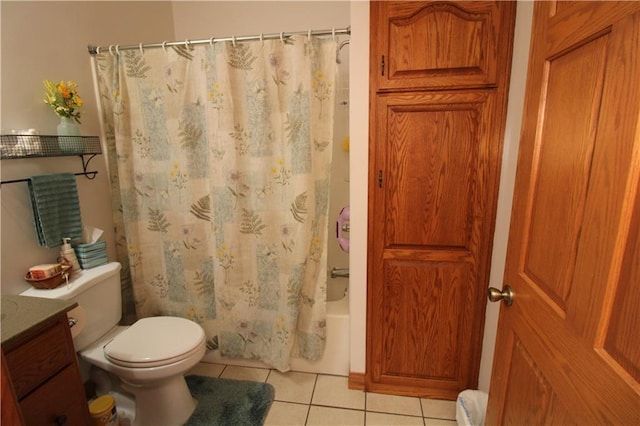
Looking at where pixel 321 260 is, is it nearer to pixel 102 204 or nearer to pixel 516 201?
pixel 516 201

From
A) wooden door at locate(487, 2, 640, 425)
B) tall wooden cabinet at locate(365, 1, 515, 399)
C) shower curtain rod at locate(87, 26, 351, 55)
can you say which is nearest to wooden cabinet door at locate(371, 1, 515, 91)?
tall wooden cabinet at locate(365, 1, 515, 399)

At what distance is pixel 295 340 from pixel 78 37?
200cm

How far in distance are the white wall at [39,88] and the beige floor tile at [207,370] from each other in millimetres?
1000

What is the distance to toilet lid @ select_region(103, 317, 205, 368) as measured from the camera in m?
1.36

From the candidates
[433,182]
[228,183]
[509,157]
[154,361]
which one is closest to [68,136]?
[228,183]

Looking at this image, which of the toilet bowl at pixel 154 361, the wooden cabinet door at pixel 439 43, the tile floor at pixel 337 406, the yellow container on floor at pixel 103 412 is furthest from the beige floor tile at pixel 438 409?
the wooden cabinet door at pixel 439 43

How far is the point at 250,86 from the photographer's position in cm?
155

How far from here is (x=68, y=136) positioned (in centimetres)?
144

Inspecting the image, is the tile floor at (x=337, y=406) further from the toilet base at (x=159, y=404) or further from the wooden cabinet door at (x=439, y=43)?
the wooden cabinet door at (x=439, y=43)

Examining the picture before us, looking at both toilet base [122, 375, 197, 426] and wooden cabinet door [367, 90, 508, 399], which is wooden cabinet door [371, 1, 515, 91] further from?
toilet base [122, 375, 197, 426]

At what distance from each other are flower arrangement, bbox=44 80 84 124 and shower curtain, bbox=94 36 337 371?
0.80 feet

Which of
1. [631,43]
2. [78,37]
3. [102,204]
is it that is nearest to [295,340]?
[102,204]

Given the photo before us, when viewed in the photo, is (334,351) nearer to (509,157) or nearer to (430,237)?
(430,237)

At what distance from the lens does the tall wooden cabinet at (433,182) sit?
133cm
